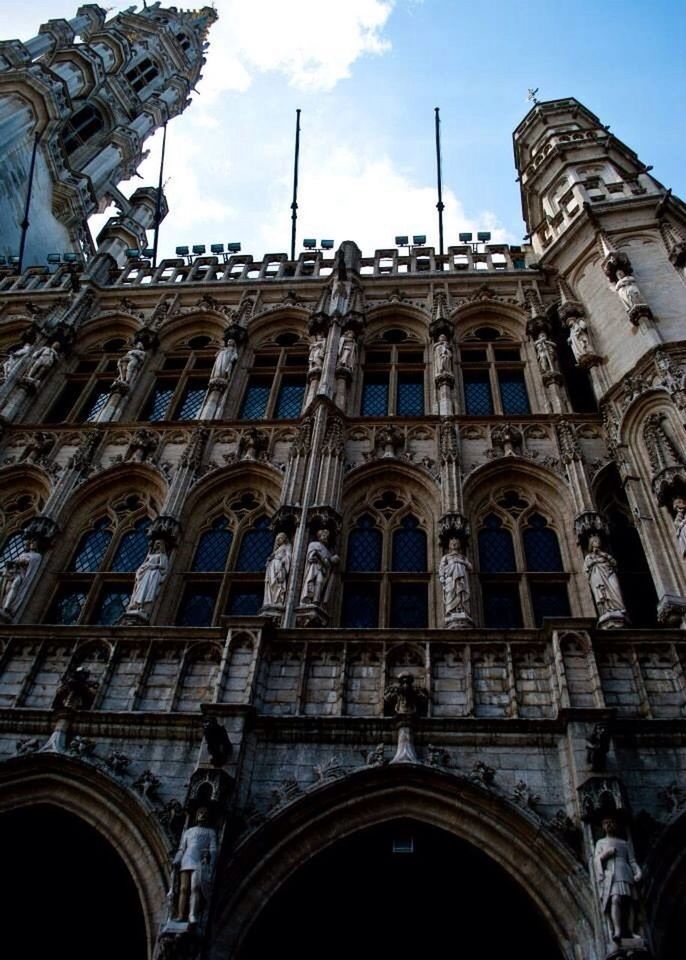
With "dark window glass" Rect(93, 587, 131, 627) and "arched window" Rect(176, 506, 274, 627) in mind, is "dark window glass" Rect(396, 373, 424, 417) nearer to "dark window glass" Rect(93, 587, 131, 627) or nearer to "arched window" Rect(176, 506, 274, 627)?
"arched window" Rect(176, 506, 274, 627)

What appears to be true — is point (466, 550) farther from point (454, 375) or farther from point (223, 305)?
point (223, 305)

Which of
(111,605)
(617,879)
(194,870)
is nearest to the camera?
(617,879)

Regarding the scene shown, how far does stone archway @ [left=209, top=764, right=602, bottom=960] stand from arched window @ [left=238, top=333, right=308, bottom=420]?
10005 millimetres

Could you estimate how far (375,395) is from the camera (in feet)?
63.8

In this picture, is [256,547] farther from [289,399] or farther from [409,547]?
[289,399]

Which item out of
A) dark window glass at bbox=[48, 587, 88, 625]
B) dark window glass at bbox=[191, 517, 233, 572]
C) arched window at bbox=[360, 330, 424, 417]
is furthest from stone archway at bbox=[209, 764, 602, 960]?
arched window at bbox=[360, 330, 424, 417]

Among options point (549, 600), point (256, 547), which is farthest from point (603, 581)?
point (256, 547)

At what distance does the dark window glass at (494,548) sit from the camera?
14.8m

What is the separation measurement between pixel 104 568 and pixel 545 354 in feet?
34.6

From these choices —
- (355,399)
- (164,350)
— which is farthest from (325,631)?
(164,350)

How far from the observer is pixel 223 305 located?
22.7m

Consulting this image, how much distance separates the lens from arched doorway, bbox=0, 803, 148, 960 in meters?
10.5

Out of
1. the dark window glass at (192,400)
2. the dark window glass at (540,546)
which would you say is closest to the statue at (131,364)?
the dark window glass at (192,400)

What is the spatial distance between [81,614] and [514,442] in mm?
8613
